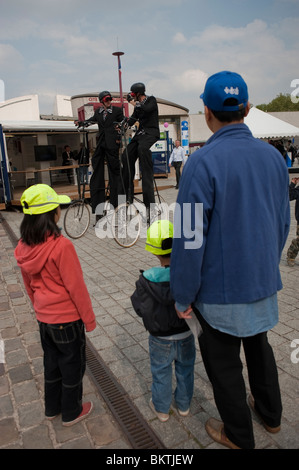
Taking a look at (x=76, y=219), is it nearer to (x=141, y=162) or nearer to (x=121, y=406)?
(x=141, y=162)

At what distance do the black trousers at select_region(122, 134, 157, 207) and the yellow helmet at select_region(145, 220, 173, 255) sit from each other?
4846mm

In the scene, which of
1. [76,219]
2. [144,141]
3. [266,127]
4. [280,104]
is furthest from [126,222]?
[280,104]

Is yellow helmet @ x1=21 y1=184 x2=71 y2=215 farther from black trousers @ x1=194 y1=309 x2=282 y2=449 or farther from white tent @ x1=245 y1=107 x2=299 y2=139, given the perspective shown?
white tent @ x1=245 y1=107 x2=299 y2=139

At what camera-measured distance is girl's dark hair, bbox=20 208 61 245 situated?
7.88ft

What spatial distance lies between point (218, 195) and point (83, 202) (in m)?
6.62

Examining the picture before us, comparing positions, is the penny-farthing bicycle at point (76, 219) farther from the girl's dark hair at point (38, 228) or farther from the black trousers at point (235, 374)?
the black trousers at point (235, 374)

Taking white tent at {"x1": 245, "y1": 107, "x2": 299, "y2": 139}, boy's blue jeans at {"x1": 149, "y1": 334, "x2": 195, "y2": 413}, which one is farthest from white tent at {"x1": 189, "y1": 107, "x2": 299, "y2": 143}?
boy's blue jeans at {"x1": 149, "y1": 334, "x2": 195, "y2": 413}

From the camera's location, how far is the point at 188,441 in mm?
2430

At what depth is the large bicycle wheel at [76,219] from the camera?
313 inches

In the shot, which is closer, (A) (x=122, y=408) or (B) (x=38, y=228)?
(B) (x=38, y=228)

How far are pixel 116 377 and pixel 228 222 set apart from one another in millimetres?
1972

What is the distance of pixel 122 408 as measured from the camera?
9.23 ft
